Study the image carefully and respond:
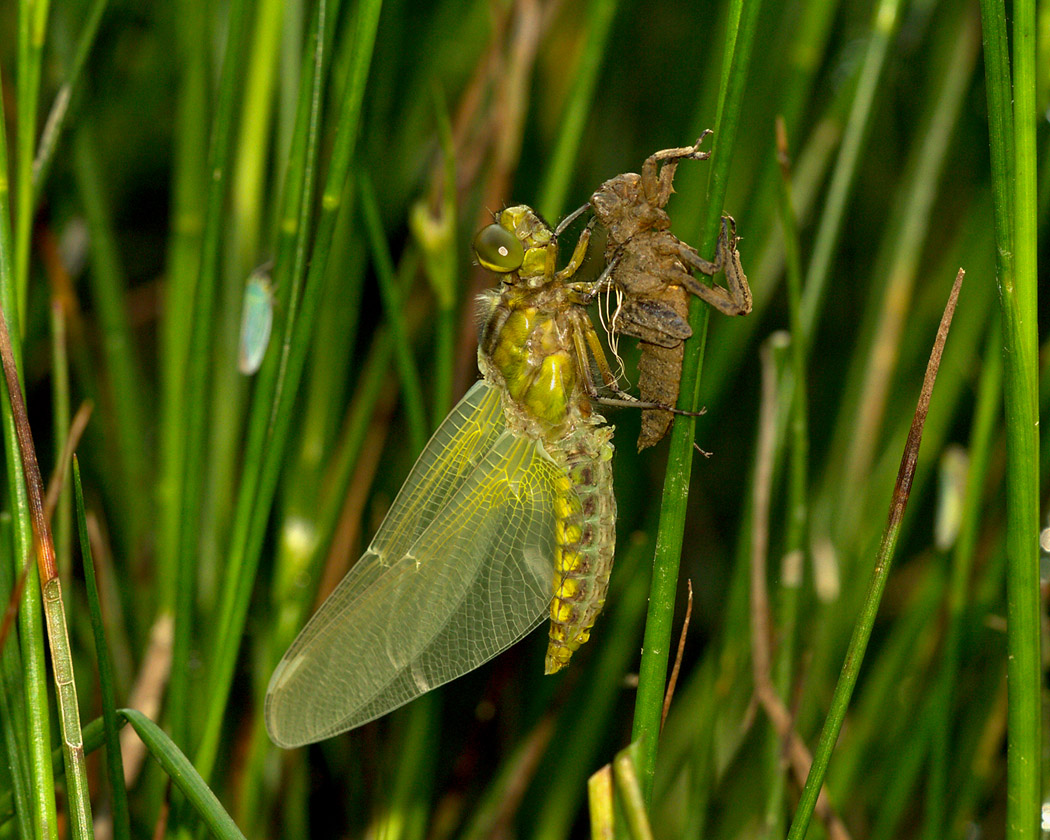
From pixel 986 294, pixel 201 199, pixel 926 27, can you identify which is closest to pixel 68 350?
pixel 201 199

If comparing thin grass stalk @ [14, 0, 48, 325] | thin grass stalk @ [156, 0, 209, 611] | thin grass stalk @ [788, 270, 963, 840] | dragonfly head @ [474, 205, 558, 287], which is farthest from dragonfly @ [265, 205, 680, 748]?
thin grass stalk @ [14, 0, 48, 325]

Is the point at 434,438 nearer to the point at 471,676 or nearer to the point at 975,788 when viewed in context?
the point at 471,676

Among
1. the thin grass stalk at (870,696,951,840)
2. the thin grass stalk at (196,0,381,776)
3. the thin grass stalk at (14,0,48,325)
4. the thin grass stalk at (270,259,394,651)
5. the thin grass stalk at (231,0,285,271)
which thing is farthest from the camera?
the thin grass stalk at (231,0,285,271)

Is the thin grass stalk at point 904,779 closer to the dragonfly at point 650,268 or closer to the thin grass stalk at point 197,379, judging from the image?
the dragonfly at point 650,268

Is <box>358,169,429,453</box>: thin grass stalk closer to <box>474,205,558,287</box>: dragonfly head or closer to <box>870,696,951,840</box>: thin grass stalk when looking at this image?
<box>474,205,558,287</box>: dragonfly head

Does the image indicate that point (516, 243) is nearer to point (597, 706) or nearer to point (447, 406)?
point (447, 406)
